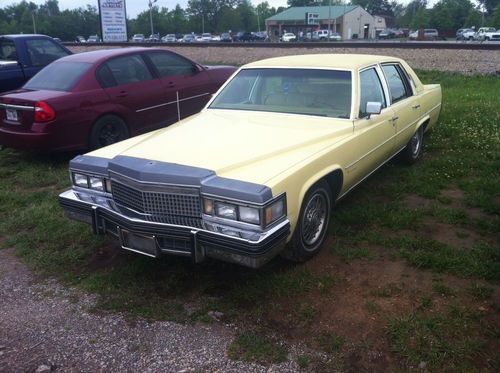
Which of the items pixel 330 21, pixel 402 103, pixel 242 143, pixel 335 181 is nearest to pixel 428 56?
pixel 402 103

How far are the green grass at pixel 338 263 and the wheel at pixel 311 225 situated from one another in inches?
6.2

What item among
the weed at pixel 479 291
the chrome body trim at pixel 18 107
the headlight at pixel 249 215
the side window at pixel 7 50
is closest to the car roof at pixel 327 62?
the headlight at pixel 249 215

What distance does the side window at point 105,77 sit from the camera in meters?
6.92

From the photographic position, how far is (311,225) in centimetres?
385

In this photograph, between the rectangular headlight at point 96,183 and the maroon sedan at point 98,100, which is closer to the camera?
the rectangular headlight at point 96,183

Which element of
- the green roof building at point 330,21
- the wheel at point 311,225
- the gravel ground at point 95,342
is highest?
the green roof building at point 330,21

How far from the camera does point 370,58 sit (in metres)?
5.33

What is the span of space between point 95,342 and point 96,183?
4.17 feet

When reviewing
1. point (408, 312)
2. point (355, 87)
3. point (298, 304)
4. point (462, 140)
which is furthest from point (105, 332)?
point (462, 140)

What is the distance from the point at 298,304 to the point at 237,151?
1211mm

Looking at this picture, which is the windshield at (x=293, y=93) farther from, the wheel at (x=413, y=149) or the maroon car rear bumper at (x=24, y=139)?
the maroon car rear bumper at (x=24, y=139)

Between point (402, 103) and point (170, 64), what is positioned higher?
point (170, 64)

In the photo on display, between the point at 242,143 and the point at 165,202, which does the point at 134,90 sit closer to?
the point at 242,143

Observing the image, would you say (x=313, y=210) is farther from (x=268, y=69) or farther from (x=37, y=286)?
(x=37, y=286)
